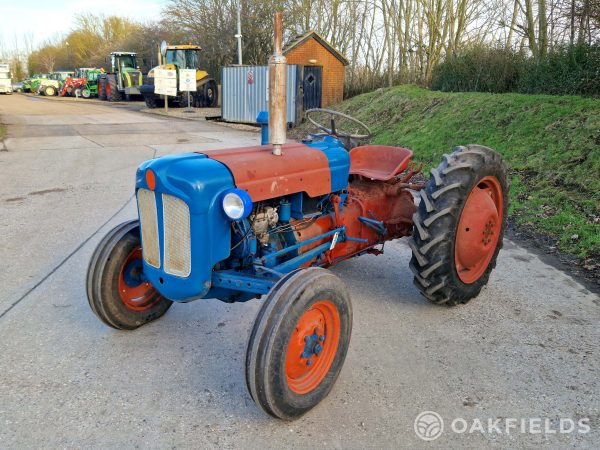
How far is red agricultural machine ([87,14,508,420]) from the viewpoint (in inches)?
102

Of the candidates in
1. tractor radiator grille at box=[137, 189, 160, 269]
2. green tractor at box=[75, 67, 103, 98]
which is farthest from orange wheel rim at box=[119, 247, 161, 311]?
green tractor at box=[75, 67, 103, 98]

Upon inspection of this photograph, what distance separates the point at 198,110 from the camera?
2398cm

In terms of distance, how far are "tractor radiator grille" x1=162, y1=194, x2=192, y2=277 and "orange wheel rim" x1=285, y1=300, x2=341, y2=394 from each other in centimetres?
71

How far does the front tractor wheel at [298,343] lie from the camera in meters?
2.35

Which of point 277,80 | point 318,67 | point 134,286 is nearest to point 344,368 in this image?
point 134,286

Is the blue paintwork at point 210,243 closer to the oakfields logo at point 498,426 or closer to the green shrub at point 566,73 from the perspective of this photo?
the oakfields logo at point 498,426

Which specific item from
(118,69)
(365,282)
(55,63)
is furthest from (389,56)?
(55,63)

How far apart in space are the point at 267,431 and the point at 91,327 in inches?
66.4

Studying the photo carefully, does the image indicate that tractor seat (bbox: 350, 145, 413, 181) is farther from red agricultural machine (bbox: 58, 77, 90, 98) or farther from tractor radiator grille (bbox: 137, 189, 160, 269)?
red agricultural machine (bbox: 58, 77, 90, 98)

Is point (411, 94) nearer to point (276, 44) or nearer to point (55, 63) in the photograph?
point (276, 44)

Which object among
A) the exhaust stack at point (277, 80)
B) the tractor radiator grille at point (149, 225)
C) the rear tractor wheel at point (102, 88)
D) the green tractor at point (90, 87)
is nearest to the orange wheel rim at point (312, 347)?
the tractor radiator grille at point (149, 225)

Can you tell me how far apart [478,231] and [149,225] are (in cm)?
240

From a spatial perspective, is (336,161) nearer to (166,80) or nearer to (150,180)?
(150,180)

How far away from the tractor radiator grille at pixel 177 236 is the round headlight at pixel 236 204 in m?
0.22
